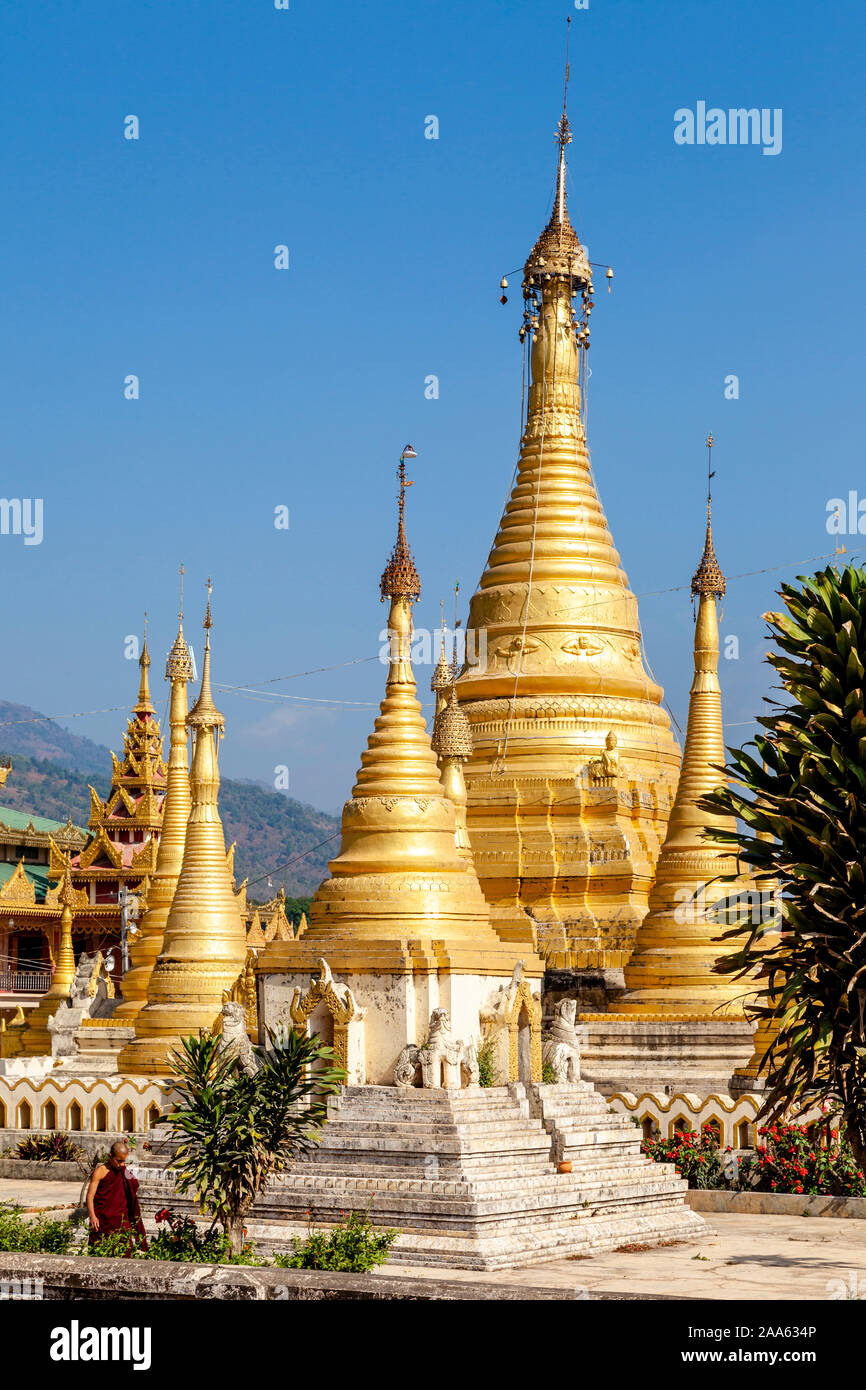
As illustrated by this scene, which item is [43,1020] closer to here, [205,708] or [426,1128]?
[205,708]

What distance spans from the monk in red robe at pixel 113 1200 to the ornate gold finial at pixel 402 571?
1204 centimetres

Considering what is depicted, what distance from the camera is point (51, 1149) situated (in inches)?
1265

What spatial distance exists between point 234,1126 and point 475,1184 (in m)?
3.60

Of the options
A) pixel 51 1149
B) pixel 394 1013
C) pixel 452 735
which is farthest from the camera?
pixel 452 735

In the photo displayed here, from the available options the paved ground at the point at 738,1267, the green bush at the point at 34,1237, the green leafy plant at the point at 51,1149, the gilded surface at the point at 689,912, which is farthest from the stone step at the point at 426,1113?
the gilded surface at the point at 689,912

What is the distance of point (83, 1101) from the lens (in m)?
35.1

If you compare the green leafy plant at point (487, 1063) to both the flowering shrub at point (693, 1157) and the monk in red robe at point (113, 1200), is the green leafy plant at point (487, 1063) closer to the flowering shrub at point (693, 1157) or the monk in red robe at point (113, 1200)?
the flowering shrub at point (693, 1157)

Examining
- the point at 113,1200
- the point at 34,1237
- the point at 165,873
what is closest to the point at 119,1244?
the point at 113,1200

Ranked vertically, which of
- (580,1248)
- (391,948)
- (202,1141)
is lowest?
(580,1248)

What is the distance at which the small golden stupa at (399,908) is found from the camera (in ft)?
81.4
